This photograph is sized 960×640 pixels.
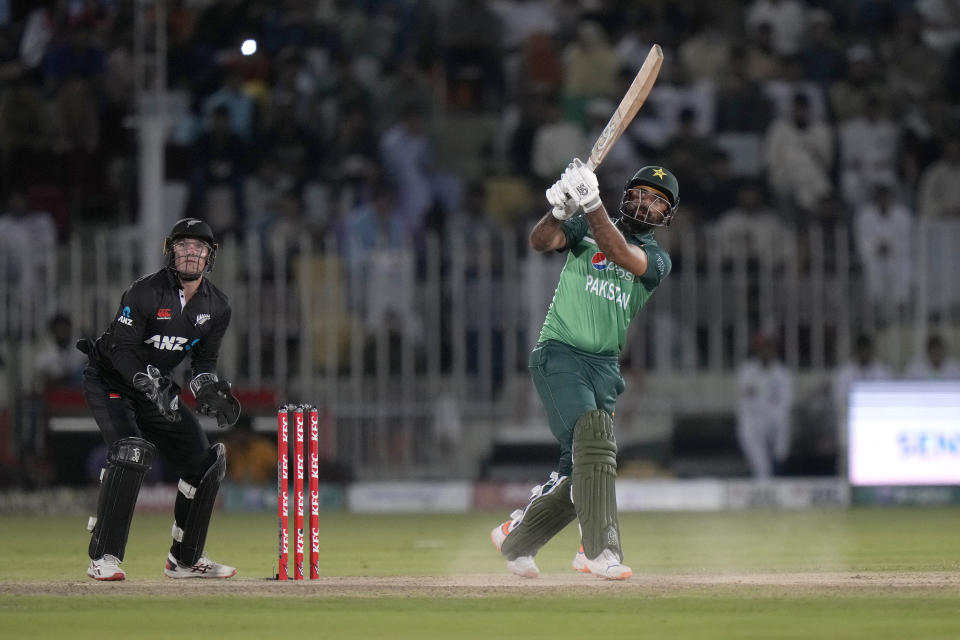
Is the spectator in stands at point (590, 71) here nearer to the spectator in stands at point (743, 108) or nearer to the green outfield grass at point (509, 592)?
the spectator in stands at point (743, 108)

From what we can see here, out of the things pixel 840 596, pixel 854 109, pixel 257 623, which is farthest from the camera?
pixel 854 109

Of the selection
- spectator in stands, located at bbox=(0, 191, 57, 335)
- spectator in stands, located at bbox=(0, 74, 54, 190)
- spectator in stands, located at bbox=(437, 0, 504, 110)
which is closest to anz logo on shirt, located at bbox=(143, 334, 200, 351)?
spectator in stands, located at bbox=(0, 191, 57, 335)

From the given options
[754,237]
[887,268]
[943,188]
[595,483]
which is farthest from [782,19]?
[595,483]

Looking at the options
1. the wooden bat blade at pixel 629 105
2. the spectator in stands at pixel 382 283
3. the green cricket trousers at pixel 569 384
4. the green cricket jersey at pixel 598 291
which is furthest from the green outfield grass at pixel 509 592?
the spectator in stands at pixel 382 283

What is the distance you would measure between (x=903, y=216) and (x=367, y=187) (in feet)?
18.9

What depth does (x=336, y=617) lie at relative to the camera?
25.7 feet

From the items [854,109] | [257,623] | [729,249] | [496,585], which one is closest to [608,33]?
[854,109]

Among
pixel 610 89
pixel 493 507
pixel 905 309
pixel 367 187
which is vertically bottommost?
pixel 493 507

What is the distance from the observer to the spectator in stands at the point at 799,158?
1934cm

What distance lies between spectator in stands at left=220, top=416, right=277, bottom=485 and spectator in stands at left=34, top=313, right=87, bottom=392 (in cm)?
170

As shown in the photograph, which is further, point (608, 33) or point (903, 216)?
point (608, 33)

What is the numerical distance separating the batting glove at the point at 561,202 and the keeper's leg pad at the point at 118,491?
2531 millimetres

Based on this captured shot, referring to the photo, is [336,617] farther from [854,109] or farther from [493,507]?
[854,109]

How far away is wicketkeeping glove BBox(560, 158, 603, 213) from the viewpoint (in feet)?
27.9
